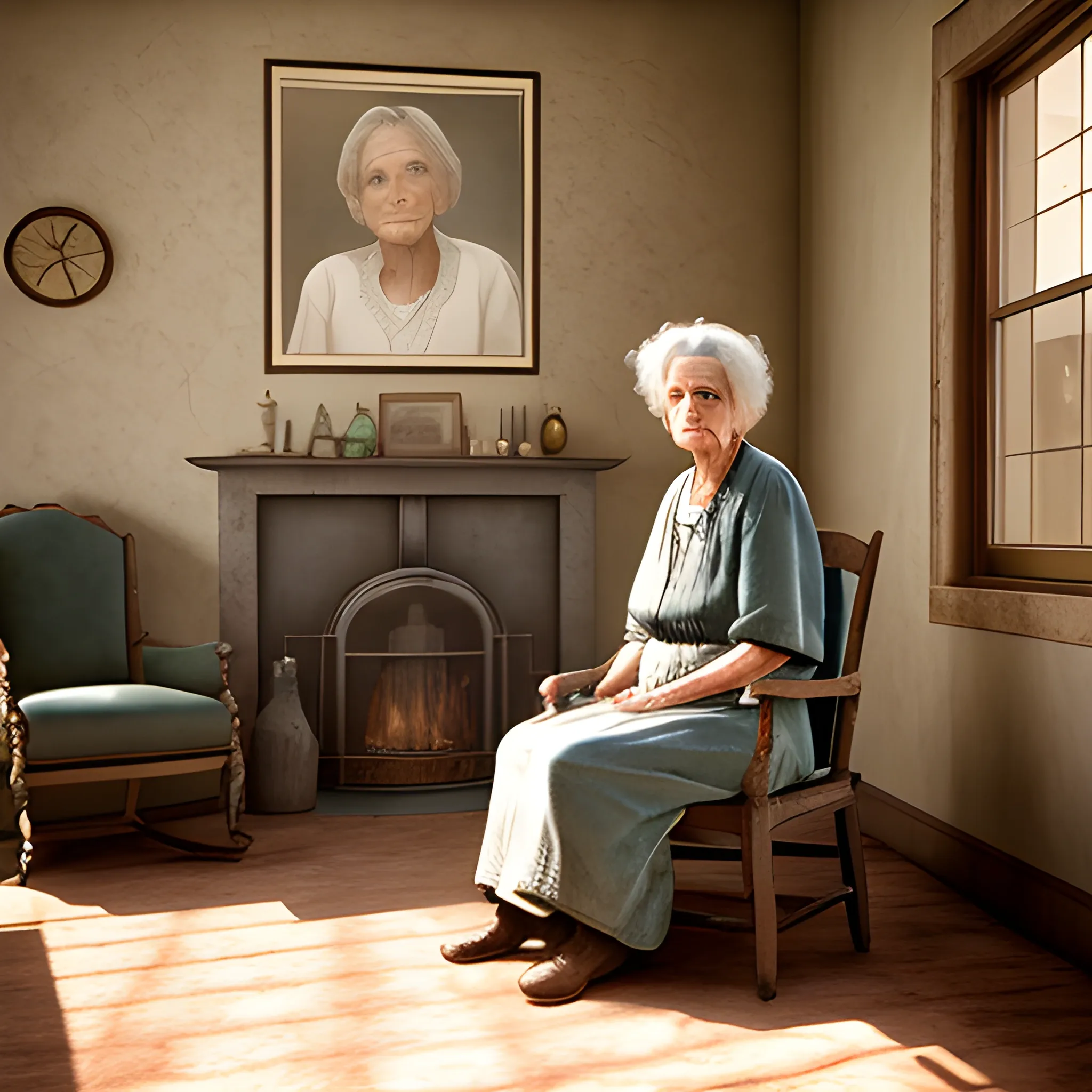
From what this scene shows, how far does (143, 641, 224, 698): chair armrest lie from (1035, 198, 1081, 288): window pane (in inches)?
116

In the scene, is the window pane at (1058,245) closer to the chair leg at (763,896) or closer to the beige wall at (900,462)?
the beige wall at (900,462)

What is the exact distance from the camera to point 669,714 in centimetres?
254

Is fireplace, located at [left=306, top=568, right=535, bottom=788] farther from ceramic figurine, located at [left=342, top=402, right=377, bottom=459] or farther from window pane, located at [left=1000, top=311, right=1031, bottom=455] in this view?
window pane, located at [left=1000, top=311, right=1031, bottom=455]

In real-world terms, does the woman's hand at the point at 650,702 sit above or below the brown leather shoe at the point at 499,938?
above

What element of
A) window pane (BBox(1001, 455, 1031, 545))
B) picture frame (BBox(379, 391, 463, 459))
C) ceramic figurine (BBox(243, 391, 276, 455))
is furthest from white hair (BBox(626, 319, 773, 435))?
ceramic figurine (BBox(243, 391, 276, 455))

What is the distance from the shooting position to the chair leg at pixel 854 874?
107 inches

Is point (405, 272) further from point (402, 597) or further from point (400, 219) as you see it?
point (402, 597)

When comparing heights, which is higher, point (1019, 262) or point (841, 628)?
point (1019, 262)

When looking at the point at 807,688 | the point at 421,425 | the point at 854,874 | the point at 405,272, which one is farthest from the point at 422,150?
the point at 854,874

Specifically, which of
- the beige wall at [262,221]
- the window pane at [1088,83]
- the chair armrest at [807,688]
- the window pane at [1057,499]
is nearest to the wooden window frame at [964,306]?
the window pane at [1057,499]

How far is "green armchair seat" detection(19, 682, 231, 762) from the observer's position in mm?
3330

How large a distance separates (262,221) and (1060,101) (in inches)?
117

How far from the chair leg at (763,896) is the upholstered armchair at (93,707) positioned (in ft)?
6.26

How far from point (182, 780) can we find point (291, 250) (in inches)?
85.0
